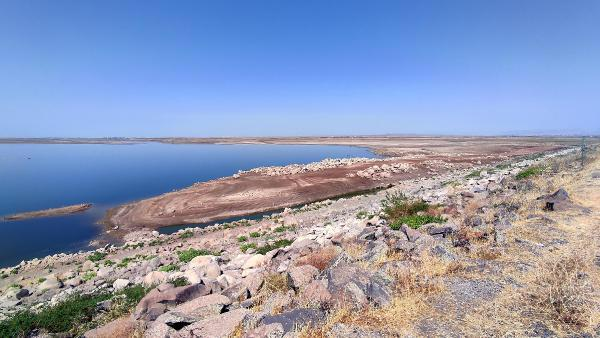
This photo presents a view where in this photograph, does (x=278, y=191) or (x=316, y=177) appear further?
(x=316, y=177)

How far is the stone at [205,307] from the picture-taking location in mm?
5785

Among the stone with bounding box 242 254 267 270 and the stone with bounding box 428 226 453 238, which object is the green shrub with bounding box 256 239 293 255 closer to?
the stone with bounding box 242 254 267 270

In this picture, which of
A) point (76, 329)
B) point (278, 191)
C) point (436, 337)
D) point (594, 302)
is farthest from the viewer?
point (278, 191)

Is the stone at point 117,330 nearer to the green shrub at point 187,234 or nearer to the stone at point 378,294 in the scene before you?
the stone at point 378,294

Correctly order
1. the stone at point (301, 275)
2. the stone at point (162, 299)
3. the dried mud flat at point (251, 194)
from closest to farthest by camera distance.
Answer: the stone at point (301, 275)
the stone at point (162, 299)
the dried mud flat at point (251, 194)

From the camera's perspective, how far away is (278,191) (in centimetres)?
3431

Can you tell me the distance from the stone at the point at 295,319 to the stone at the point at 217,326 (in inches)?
19.9

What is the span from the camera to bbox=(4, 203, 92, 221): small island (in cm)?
2886

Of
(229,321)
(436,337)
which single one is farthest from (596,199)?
(229,321)

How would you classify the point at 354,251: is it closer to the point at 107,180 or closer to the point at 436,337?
the point at 436,337

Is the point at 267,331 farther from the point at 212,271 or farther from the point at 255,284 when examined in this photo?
the point at 212,271

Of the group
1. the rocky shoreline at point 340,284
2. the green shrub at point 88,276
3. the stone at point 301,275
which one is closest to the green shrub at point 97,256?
the green shrub at point 88,276

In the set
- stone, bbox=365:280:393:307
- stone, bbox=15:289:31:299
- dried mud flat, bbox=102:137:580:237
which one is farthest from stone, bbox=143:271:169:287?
dried mud flat, bbox=102:137:580:237

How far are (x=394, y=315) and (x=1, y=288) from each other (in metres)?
18.8
